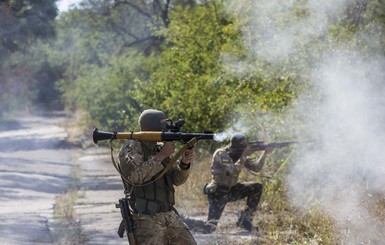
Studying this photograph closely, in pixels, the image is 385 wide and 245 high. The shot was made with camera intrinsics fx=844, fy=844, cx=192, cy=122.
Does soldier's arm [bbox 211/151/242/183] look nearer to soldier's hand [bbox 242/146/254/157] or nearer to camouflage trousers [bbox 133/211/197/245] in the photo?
soldier's hand [bbox 242/146/254/157]

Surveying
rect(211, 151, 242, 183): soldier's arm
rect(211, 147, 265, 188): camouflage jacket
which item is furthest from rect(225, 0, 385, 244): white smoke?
rect(211, 151, 242, 183): soldier's arm

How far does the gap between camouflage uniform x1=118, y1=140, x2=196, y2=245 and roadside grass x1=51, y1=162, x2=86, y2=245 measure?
3151 millimetres

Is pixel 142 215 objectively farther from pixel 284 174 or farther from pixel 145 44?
pixel 145 44

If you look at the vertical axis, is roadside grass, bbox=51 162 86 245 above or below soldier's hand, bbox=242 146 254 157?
below

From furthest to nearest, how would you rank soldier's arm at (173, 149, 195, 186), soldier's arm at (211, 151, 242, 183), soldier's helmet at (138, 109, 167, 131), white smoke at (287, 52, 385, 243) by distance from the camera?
soldier's arm at (211, 151, 242, 183) → white smoke at (287, 52, 385, 243) → soldier's helmet at (138, 109, 167, 131) → soldier's arm at (173, 149, 195, 186)

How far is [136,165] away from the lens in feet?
21.4

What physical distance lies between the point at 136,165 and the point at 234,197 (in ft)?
16.0

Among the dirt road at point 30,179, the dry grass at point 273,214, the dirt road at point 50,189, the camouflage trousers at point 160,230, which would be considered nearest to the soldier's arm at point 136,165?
the camouflage trousers at point 160,230

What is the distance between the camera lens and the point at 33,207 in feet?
44.6

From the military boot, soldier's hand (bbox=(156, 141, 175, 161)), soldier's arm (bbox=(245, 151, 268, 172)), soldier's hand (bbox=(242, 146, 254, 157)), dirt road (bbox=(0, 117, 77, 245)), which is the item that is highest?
soldier's hand (bbox=(156, 141, 175, 161))

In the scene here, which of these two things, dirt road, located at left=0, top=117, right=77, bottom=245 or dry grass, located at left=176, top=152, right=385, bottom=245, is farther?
dirt road, located at left=0, top=117, right=77, bottom=245

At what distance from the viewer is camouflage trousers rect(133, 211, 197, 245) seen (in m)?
6.64

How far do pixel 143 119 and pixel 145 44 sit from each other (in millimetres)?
32929

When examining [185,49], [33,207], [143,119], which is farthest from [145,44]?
[143,119]
